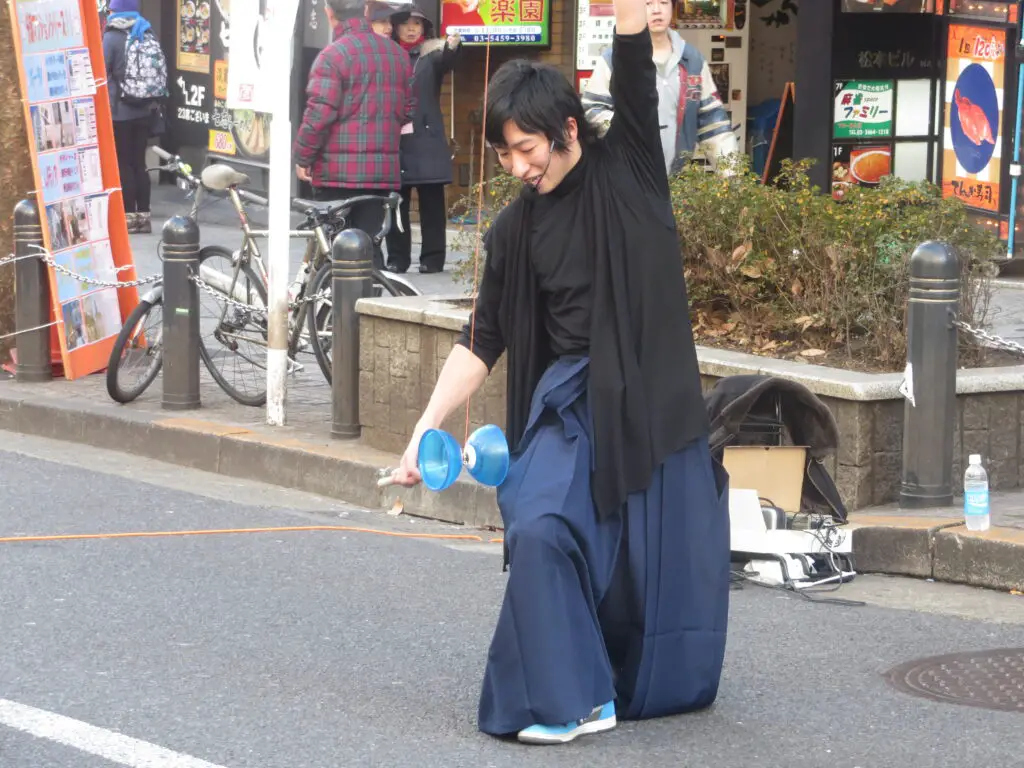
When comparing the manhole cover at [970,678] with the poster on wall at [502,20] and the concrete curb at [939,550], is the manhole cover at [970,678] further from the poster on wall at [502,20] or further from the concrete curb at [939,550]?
the poster on wall at [502,20]

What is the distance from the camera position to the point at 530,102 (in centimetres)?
480

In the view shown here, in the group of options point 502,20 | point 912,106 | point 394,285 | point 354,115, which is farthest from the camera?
point 502,20

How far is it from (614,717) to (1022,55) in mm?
9257

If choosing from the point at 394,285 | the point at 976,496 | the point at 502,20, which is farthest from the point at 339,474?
the point at 502,20

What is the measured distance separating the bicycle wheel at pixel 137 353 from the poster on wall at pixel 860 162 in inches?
261

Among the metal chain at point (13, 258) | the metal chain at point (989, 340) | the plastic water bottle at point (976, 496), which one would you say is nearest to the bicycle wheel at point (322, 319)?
the metal chain at point (13, 258)

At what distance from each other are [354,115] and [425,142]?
1927 millimetres

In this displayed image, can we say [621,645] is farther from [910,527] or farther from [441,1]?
[441,1]

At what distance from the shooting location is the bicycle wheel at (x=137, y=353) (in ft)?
33.1

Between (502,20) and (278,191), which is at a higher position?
(502,20)

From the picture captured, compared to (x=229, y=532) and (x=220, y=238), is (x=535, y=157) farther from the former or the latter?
(x=220, y=238)

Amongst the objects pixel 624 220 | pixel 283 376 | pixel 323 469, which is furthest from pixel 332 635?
pixel 283 376

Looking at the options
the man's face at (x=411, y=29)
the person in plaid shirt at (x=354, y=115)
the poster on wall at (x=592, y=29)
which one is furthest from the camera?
the poster on wall at (x=592, y=29)

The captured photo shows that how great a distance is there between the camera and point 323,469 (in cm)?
886
